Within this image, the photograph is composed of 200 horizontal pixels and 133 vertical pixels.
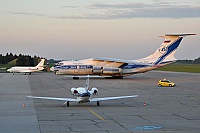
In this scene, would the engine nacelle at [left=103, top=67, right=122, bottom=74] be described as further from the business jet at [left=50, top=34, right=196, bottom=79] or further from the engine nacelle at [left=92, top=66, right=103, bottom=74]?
the engine nacelle at [left=92, top=66, right=103, bottom=74]

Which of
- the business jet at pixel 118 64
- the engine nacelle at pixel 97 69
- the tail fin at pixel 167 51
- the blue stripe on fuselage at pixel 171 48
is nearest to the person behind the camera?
the business jet at pixel 118 64

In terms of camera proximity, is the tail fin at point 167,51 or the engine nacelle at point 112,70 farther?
the tail fin at point 167,51

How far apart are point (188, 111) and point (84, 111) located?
669 cm

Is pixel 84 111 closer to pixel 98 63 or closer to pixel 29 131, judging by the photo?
pixel 29 131

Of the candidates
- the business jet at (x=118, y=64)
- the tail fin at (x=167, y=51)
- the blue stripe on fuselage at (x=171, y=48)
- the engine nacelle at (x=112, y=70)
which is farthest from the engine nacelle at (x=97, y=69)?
the blue stripe on fuselage at (x=171, y=48)

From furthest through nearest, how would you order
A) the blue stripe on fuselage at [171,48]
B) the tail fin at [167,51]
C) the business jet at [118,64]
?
the blue stripe on fuselage at [171,48]
the tail fin at [167,51]
the business jet at [118,64]

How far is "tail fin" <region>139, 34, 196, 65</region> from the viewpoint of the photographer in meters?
76.8

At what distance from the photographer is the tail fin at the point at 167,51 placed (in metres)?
76.8

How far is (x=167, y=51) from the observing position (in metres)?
77.6

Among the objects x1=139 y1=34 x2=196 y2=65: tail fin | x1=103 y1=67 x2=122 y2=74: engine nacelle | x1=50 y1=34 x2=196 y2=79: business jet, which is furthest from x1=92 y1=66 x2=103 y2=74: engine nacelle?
x1=139 y1=34 x2=196 y2=65: tail fin

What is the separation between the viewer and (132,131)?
724 inches

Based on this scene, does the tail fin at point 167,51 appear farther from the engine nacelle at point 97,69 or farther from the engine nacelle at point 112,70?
the engine nacelle at point 97,69

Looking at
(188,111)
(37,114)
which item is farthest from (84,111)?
(188,111)

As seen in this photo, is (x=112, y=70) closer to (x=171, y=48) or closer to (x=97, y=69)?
(x=97, y=69)
